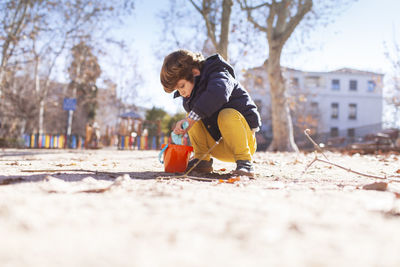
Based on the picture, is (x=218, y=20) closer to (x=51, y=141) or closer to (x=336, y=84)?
(x=51, y=141)

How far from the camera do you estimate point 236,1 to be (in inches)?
431

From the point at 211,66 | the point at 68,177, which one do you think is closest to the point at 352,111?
the point at 211,66

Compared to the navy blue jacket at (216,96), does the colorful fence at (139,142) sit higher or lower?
lower

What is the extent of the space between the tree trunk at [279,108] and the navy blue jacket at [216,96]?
793cm

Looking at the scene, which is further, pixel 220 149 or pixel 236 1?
pixel 236 1

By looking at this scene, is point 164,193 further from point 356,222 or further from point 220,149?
point 220,149

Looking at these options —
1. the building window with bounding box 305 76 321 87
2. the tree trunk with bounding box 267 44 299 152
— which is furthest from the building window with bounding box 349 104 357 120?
the tree trunk with bounding box 267 44 299 152

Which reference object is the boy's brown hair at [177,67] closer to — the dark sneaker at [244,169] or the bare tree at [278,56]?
the dark sneaker at [244,169]

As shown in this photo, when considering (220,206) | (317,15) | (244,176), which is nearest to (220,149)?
(244,176)

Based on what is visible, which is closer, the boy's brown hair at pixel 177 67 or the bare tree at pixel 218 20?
the boy's brown hair at pixel 177 67

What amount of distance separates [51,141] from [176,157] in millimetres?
11947

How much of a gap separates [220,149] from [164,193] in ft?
5.51

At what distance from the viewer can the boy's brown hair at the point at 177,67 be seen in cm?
269

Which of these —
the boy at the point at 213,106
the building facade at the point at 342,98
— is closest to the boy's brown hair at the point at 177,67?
the boy at the point at 213,106
